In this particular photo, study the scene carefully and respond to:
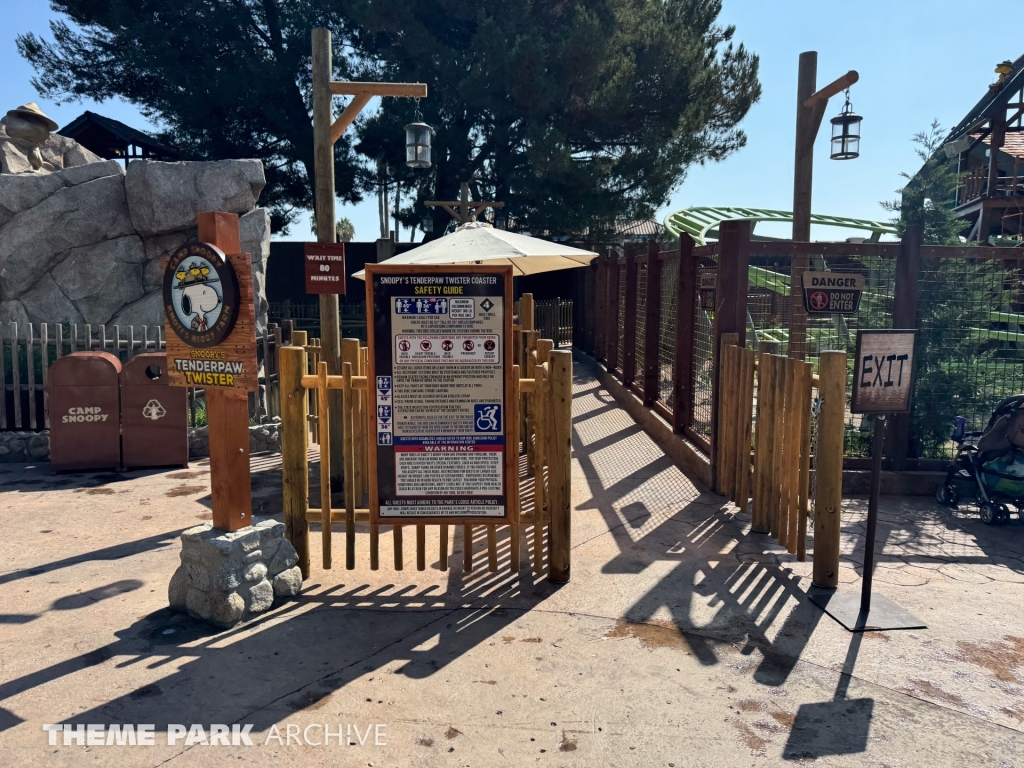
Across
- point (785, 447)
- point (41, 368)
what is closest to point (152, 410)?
point (41, 368)

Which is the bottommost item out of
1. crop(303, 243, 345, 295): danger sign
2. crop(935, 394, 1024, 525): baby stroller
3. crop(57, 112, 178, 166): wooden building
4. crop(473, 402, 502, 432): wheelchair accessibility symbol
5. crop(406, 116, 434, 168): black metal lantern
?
crop(935, 394, 1024, 525): baby stroller

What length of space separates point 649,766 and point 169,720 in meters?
2.14

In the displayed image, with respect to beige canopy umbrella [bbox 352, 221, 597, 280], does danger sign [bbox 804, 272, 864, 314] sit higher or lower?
lower

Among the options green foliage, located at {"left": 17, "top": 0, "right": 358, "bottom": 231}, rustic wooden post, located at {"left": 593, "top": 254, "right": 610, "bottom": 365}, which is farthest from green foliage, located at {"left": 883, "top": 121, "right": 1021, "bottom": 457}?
green foliage, located at {"left": 17, "top": 0, "right": 358, "bottom": 231}

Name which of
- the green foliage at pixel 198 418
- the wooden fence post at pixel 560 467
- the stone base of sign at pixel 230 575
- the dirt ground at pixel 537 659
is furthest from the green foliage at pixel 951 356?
the green foliage at pixel 198 418

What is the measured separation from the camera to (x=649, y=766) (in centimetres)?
329

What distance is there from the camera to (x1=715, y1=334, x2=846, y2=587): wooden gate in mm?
5164

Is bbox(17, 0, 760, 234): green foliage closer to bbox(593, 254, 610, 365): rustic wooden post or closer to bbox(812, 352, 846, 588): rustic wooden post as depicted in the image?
bbox(593, 254, 610, 365): rustic wooden post

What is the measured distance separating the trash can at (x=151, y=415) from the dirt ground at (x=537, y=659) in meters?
2.11

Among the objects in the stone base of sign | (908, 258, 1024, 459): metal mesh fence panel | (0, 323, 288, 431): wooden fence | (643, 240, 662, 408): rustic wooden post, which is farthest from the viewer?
(643, 240, 662, 408): rustic wooden post

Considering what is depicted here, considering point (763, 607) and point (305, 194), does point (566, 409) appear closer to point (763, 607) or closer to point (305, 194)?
point (763, 607)

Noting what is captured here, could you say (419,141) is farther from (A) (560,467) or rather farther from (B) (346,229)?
(B) (346,229)

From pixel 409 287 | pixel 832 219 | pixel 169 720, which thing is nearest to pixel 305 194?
pixel 832 219

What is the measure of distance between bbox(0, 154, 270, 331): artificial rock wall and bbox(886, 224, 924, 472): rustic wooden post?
10079 millimetres
